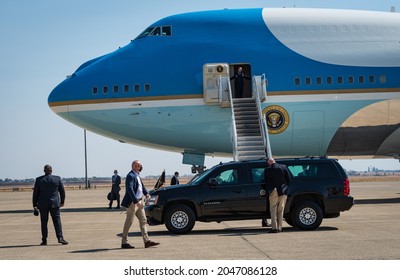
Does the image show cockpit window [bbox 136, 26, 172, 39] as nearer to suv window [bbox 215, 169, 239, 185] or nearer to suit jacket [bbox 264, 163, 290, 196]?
suv window [bbox 215, 169, 239, 185]

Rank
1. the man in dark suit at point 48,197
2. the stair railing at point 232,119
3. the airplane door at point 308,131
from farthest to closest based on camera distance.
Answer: the airplane door at point 308,131 → the stair railing at point 232,119 → the man in dark suit at point 48,197

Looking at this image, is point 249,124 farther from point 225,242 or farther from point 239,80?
point 225,242

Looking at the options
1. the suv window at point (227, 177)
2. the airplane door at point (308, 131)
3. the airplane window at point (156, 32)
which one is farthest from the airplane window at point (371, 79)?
the suv window at point (227, 177)

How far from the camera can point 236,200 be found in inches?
642

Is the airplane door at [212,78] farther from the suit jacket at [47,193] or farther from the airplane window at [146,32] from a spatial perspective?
the suit jacket at [47,193]

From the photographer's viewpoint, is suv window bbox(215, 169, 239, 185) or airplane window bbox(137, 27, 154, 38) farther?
airplane window bbox(137, 27, 154, 38)

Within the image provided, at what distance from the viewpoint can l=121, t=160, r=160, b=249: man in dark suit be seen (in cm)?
1337

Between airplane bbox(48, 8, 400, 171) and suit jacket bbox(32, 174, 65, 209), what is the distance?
38.5 feet

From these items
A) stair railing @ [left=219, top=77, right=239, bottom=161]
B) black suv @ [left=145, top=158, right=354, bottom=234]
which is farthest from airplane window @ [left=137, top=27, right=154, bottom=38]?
black suv @ [left=145, top=158, right=354, bottom=234]

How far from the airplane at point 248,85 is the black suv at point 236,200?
31.4 feet

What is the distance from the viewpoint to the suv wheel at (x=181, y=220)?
53.3 ft

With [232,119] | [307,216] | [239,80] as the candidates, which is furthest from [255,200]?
[239,80]

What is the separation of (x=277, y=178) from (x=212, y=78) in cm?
1089
